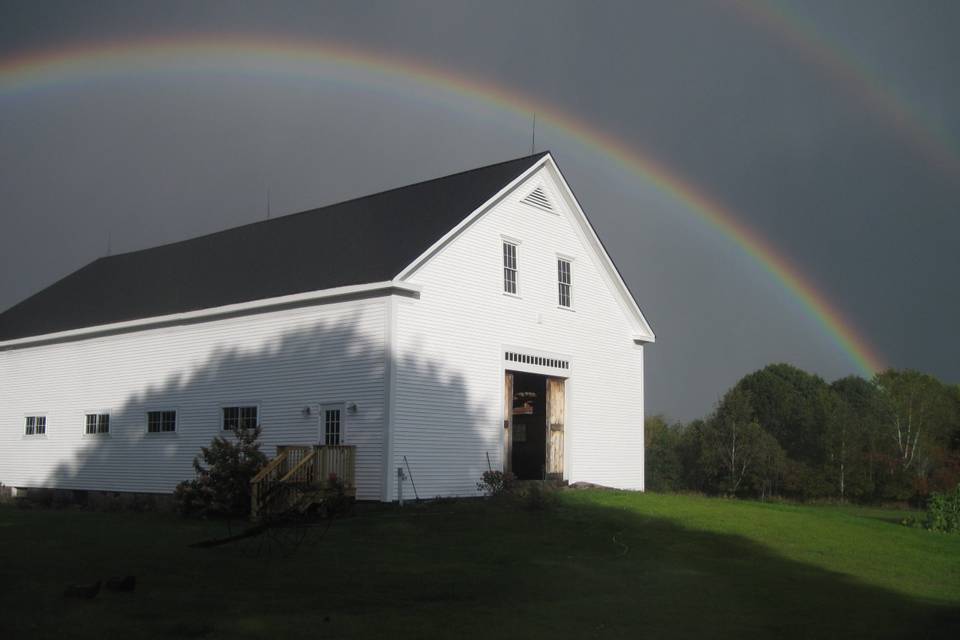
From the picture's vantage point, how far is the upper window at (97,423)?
95.5 ft

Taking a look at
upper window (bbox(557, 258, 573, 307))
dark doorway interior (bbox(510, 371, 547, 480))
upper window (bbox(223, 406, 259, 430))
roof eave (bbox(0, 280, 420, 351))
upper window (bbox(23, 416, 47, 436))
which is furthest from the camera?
upper window (bbox(23, 416, 47, 436))

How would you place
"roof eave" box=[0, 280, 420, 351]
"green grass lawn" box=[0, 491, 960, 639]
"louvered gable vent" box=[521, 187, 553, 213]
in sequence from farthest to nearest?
"louvered gable vent" box=[521, 187, 553, 213] → "roof eave" box=[0, 280, 420, 351] → "green grass lawn" box=[0, 491, 960, 639]

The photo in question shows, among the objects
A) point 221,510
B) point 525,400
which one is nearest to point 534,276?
point 525,400

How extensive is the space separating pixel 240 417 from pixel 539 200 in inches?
387

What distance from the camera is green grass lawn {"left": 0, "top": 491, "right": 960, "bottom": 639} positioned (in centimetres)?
995

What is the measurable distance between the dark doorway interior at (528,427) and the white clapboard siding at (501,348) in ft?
5.90

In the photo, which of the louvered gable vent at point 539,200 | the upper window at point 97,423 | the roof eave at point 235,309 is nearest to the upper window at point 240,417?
the roof eave at point 235,309

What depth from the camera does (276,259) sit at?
2772 cm

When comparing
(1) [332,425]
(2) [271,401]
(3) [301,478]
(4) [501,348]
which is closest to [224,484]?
(3) [301,478]

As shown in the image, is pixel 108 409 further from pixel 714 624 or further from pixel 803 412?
pixel 803 412

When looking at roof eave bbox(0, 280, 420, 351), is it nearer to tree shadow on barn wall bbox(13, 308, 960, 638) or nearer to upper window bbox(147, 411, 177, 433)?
tree shadow on barn wall bbox(13, 308, 960, 638)

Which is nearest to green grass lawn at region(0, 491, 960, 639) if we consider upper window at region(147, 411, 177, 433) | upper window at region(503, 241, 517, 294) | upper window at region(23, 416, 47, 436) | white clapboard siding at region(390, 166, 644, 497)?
white clapboard siding at region(390, 166, 644, 497)

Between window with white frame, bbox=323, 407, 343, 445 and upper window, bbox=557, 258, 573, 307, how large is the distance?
766cm

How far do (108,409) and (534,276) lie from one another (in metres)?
13.3
